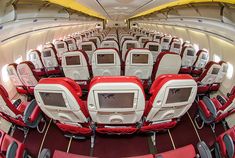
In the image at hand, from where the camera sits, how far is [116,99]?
2.72 m

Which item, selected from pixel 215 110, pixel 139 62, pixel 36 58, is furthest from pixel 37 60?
pixel 215 110

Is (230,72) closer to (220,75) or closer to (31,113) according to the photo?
(220,75)

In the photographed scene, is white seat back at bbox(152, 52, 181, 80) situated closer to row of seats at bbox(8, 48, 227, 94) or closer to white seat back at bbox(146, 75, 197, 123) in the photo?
row of seats at bbox(8, 48, 227, 94)

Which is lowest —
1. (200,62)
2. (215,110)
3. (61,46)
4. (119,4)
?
(200,62)

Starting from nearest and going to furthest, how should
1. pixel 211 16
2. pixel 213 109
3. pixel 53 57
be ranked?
pixel 213 109
pixel 211 16
pixel 53 57

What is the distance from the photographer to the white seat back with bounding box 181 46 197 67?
8.01 metres

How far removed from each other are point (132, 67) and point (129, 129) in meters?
2.23

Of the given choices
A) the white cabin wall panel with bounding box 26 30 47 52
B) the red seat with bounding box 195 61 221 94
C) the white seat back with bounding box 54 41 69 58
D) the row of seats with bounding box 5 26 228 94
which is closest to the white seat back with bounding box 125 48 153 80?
the row of seats with bounding box 5 26 228 94

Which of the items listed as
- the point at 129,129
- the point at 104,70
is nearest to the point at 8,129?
the point at 104,70

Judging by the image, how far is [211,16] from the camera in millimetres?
4441

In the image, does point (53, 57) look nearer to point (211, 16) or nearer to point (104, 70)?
point (104, 70)

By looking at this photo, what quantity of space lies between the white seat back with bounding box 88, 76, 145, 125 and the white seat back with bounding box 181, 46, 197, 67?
5603mm

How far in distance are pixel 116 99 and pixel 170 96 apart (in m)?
0.75

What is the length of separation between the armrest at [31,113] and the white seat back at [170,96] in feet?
6.85
